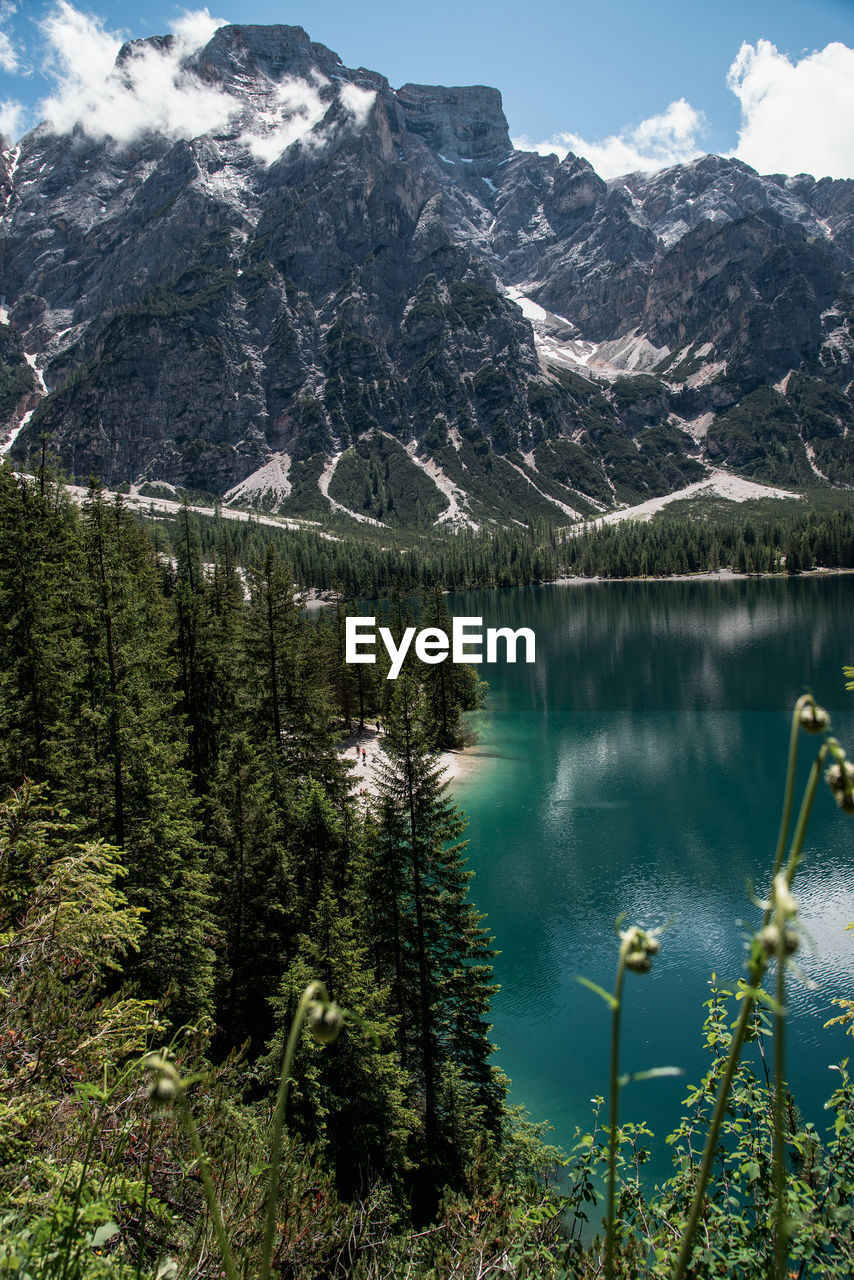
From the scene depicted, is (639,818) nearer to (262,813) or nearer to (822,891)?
(822,891)

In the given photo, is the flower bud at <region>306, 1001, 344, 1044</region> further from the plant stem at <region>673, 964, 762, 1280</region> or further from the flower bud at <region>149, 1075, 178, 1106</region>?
the plant stem at <region>673, 964, 762, 1280</region>

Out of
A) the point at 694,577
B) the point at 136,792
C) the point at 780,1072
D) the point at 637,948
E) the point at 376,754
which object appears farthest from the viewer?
the point at 694,577

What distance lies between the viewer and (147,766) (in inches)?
689

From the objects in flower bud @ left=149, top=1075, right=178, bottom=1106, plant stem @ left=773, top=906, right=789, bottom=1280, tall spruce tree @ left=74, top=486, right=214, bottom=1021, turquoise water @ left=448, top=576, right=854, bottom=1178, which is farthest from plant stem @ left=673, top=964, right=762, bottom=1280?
tall spruce tree @ left=74, top=486, right=214, bottom=1021

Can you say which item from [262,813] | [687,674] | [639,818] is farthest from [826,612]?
[262,813]

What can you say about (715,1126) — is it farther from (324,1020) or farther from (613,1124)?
(324,1020)

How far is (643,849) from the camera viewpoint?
34750 millimetres

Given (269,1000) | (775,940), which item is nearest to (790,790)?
(775,940)

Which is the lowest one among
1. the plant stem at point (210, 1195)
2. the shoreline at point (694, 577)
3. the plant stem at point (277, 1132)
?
the plant stem at point (210, 1195)

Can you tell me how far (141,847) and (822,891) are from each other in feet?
93.2

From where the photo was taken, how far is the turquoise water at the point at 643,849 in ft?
70.4

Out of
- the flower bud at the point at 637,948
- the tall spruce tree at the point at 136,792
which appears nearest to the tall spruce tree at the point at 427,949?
the tall spruce tree at the point at 136,792

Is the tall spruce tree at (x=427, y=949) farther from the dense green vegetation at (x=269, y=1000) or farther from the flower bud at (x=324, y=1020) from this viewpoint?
the flower bud at (x=324, y=1020)

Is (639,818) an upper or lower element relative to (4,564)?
lower
